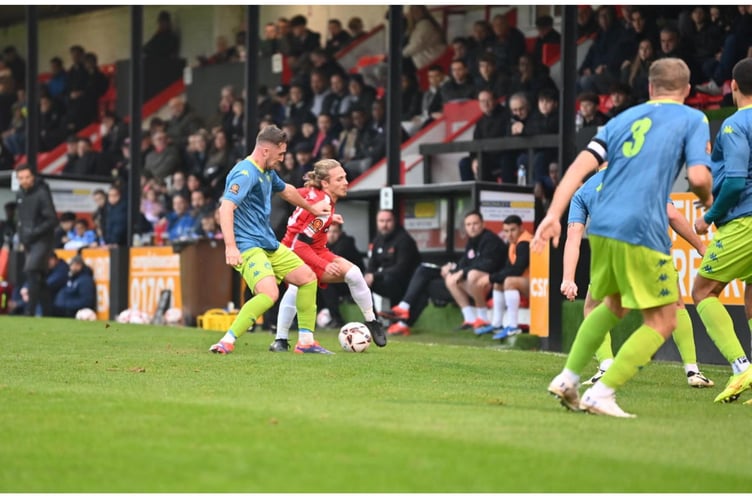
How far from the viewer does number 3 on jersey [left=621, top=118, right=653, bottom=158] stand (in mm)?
7457

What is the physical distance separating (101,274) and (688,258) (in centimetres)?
1114

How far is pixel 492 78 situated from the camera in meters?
20.6

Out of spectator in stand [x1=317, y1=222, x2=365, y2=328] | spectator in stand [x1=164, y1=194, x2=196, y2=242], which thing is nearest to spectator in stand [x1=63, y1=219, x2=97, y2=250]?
spectator in stand [x1=164, y1=194, x2=196, y2=242]

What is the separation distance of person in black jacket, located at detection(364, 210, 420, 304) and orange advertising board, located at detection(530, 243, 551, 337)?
3.20m

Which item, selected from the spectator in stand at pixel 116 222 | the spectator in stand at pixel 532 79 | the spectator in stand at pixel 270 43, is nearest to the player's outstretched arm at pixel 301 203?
the spectator in stand at pixel 532 79

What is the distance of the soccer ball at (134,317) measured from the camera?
1958 centimetres

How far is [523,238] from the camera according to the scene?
1609 cm

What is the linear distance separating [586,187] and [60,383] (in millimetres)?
3985

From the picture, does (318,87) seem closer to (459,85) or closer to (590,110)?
(459,85)

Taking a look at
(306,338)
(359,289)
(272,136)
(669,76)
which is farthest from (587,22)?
(669,76)

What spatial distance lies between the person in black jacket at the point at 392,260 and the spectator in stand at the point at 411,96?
477 centimetres

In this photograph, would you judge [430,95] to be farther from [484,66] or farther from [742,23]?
[742,23]

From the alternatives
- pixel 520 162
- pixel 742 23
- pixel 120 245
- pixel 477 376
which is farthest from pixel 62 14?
pixel 477 376

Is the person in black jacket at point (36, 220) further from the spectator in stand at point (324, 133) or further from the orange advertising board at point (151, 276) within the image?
the spectator in stand at point (324, 133)
